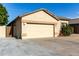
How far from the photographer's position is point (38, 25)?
2108cm

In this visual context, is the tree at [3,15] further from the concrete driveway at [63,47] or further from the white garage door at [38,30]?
the concrete driveway at [63,47]

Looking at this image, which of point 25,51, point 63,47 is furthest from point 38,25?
point 25,51

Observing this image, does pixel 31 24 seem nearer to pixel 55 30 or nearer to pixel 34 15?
pixel 34 15

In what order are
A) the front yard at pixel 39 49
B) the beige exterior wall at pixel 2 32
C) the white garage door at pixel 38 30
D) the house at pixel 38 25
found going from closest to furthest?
the front yard at pixel 39 49
the house at pixel 38 25
the white garage door at pixel 38 30
the beige exterior wall at pixel 2 32

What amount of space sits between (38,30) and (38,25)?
27.6 inches

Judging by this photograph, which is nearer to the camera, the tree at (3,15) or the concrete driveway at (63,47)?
the concrete driveway at (63,47)

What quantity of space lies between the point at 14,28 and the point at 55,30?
6393 mm

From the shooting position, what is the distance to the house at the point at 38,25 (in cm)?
1977

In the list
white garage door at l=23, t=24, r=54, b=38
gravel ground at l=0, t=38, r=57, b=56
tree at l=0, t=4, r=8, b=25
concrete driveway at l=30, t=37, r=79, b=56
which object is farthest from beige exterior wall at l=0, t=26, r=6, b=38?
tree at l=0, t=4, r=8, b=25

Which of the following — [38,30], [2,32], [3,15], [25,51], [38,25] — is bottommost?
[25,51]

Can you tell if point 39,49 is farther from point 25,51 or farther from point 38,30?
point 38,30

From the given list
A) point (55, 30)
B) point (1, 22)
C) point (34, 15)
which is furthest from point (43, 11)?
point (1, 22)

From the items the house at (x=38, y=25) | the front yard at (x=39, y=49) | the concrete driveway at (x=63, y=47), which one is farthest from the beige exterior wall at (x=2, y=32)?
the concrete driveway at (x=63, y=47)

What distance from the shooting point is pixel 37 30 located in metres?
20.8
